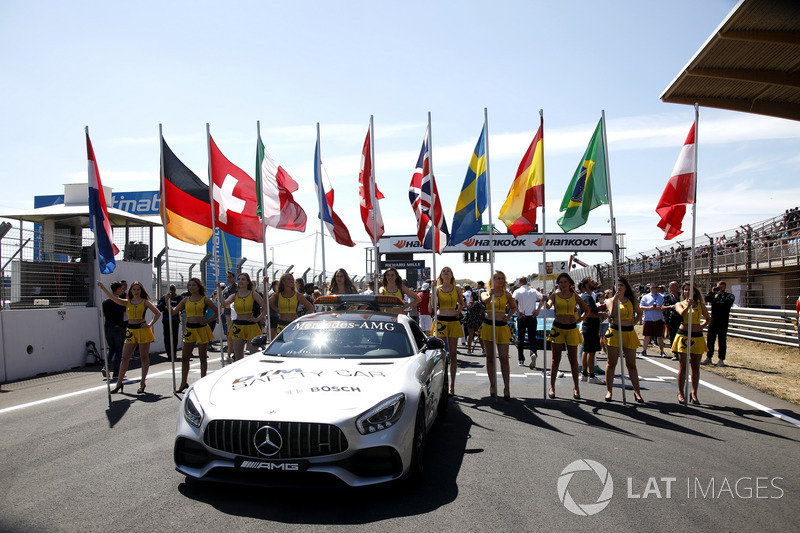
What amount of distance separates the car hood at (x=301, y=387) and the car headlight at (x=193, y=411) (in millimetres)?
69

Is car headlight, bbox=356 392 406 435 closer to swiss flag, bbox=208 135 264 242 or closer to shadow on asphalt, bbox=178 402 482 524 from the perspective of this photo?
shadow on asphalt, bbox=178 402 482 524

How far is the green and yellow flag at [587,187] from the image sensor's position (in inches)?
340

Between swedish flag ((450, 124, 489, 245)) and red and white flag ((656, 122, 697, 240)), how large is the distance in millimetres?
2627

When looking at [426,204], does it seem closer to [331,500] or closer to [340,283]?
[340,283]

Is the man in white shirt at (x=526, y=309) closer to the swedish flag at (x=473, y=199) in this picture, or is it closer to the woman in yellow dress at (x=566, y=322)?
the swedish flag at (x=473, y=199)

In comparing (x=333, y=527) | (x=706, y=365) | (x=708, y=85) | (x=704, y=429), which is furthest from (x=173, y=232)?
(x=706, y=365)

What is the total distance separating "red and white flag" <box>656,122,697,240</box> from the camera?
797 cm

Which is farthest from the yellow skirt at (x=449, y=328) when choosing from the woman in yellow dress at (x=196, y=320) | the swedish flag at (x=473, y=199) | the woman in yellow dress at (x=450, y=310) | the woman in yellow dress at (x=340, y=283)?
the woman in yellow dress at (x=196, y=320)

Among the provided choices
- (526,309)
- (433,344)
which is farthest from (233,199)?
(526,309)

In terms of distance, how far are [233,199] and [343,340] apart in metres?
5.08

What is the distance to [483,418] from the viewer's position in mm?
6918

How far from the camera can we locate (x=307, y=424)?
394cm

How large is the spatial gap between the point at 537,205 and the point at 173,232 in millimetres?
5935

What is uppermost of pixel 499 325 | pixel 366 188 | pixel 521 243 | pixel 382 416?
pixel 366 188
